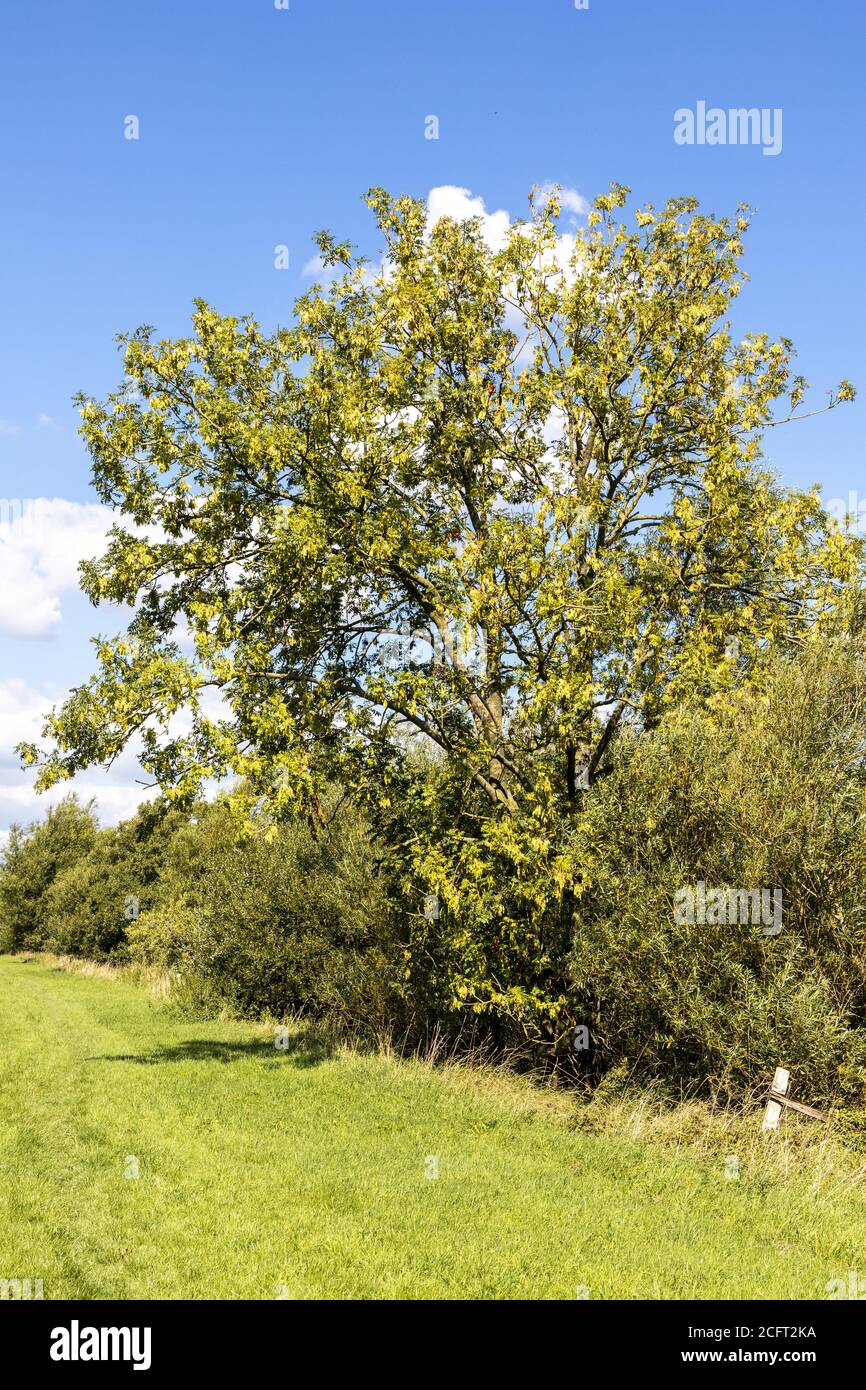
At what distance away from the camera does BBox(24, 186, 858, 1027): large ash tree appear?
1509cm

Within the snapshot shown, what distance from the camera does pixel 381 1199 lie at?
9680mm

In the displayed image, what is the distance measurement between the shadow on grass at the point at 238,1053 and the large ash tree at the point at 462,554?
10.8 ft

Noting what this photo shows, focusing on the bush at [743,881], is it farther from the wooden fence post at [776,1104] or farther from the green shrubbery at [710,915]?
the wooden fence post at [776,1104]

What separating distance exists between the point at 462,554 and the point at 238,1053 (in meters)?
11.5

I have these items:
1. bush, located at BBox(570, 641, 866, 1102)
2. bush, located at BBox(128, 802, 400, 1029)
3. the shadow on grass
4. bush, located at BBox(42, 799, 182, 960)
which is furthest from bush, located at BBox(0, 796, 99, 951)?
bush, located at BBox(570, 641, 866, 1102)

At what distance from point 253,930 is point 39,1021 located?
20.1ft

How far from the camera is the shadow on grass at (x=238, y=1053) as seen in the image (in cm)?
1894

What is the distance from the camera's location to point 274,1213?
9.17 meters

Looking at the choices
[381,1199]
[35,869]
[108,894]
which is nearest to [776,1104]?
[381,1199]

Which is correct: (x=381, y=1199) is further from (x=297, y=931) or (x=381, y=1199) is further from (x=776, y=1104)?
(x=297, y=931)

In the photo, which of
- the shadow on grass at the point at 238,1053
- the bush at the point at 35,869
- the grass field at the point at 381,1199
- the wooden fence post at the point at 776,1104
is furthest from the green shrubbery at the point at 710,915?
the bush at the point at 35,869

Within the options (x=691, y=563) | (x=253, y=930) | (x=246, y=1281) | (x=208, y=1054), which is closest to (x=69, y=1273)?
(x=246, y=1281)
